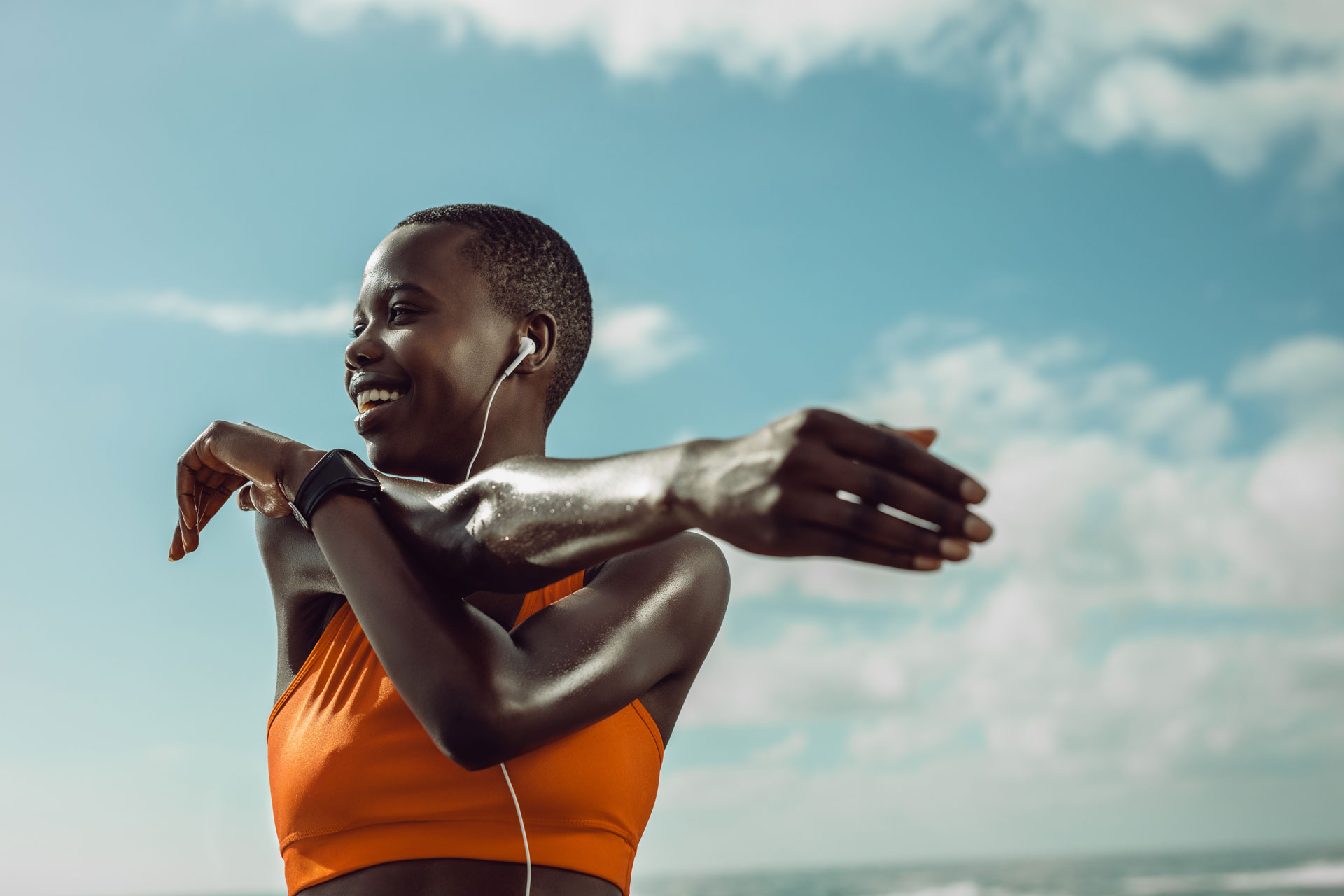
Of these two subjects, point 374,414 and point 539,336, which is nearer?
→ point 374,414

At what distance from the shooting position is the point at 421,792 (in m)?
1.67

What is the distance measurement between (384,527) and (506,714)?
333 mm

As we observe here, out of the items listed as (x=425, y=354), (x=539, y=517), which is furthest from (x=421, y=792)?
(x=425, y=354)

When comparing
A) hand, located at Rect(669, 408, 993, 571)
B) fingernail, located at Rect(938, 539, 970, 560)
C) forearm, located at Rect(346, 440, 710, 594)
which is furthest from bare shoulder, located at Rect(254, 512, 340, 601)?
fingernail, located at Rect(938, 539, 970, 560)

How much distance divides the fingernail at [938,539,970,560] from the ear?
1267mm

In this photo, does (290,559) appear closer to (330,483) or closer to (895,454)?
(330,483)

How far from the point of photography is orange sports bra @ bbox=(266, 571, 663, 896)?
65.1 inches

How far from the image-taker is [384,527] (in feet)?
5.06

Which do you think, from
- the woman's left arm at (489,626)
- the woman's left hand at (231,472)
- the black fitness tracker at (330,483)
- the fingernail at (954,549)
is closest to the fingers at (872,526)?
the fingernail at (954,549)

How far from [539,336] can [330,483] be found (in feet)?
2.28

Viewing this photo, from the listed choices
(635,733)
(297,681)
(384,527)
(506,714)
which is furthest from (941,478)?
(297,681)

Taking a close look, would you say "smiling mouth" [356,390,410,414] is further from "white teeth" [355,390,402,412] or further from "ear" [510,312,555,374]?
"ear" [510,312,555,374]

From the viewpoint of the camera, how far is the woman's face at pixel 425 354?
195cm

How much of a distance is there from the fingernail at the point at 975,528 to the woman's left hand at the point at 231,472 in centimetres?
106
